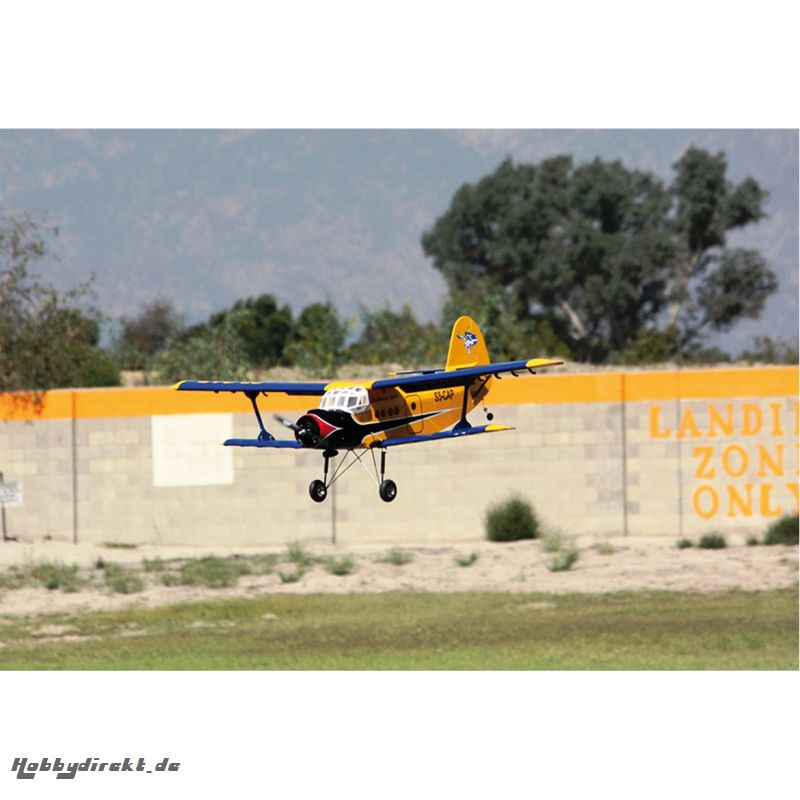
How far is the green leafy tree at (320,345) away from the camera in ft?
190

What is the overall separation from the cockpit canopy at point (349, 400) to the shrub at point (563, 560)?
69146 mm

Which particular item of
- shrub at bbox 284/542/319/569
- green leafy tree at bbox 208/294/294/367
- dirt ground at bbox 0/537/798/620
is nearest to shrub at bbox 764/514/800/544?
dirt ground at bbox 0/537/798/620

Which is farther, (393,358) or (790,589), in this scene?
(790,589)

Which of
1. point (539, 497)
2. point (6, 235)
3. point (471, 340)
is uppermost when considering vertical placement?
point (6, 235)

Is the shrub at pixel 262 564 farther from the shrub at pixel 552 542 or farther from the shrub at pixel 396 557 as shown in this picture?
the shrub at pixel 552 542

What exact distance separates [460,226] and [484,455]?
4151cm

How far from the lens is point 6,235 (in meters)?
86.7

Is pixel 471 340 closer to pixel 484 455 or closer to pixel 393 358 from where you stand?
pixel 393 358

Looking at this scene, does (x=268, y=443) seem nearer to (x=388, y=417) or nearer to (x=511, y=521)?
(x=388, y=417)

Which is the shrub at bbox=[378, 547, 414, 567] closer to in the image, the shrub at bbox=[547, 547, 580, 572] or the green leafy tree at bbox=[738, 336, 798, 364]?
the shrub at bbox=[547, 547, 580, 572]

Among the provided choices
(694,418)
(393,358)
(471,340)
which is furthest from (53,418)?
(471,340)

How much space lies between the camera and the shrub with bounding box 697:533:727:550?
91.5m

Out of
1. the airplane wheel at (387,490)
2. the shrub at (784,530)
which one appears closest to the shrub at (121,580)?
the shrub at (784,530)

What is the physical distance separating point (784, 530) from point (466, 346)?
236 ft
